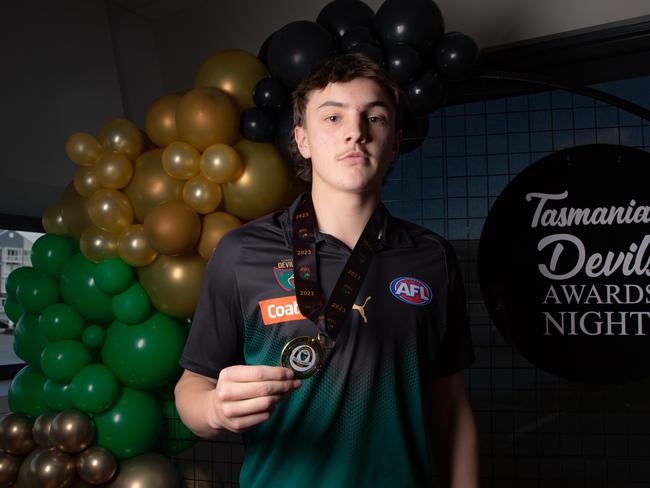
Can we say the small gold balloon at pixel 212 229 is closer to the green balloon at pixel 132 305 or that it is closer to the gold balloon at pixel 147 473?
the green balloon at pixel 132 305

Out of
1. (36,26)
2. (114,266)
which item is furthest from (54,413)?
(36,26)

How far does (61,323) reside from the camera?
2.53 meters

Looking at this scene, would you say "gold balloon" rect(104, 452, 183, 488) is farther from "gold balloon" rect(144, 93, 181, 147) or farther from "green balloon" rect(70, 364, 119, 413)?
"gold balloon" rect(144, 93, 181, 147)

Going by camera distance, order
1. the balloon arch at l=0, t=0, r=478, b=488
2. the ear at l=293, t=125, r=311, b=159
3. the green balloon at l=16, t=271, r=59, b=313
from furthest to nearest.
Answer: the green balloon at l=16, t=271, r=59, b=313, the balloon arch at l=0, t=0, r=478, b=488, the ear at l=293, t=125, r=311, b=159

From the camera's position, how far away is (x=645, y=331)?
2545 millimetres

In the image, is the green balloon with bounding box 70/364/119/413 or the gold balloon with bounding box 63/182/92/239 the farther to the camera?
the gold balloon with bounding box 63/182/92/239

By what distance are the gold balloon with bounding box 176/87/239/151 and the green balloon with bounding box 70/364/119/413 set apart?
102cm

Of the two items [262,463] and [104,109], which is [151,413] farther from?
[104,109]

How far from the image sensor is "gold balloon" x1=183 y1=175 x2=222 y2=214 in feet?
7.87

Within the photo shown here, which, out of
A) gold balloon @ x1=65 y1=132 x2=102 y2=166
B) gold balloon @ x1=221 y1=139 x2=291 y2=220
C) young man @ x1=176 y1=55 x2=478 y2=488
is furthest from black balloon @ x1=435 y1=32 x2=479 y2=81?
gold balloon @ x1=65 y1=132 x2=102 y2=166

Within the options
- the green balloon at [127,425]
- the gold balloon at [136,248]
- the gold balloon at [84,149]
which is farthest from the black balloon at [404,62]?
the green balloon at [127,425]

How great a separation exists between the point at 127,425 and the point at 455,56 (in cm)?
198

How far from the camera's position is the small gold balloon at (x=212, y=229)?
2.39 metres

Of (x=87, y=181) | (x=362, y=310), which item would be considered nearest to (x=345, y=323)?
(x=362, y=310)
